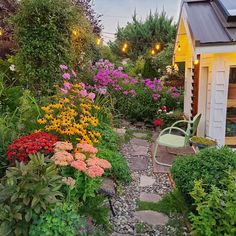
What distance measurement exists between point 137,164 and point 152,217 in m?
1.79

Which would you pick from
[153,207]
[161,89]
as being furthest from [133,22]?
[153,207]

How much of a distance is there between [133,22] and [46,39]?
16.2 meters

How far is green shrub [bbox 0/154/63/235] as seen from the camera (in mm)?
2127

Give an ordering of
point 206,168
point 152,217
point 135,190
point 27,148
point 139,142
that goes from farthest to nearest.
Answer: point 139,142, point 135,190, point 152,217, point 206,168, point 27,148

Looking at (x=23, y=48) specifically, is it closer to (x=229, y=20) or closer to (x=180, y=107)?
(x=229, y=20)

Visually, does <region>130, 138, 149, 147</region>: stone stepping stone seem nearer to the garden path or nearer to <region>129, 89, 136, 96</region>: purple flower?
the garden path

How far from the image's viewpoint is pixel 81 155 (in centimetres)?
272

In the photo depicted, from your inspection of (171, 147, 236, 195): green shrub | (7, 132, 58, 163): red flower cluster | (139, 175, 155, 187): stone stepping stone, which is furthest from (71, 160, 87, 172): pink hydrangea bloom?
(139, 175, 155, 187): stone stepping stone

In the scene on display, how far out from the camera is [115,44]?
69.0ft

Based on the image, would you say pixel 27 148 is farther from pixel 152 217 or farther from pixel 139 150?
pixel 139 150

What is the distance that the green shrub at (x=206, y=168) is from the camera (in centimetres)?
301

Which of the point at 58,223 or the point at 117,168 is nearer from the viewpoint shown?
the point at 58,223

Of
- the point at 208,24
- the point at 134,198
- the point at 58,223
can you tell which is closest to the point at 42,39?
the point at 208,24

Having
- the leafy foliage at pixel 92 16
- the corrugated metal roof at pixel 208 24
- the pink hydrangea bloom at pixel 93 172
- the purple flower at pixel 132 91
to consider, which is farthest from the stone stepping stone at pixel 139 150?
the leafy foliage at pixel 92 16
